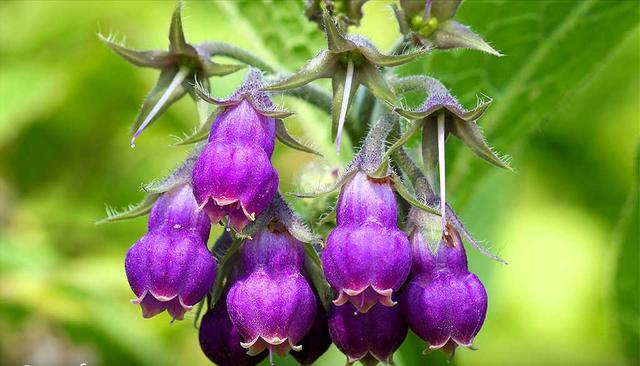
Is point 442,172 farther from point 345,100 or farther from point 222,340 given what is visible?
point 222,340

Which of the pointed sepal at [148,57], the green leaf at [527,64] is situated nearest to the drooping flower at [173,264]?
the pointed sepal at [148,57]

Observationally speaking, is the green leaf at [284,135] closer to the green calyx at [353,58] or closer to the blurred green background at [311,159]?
the green calyx at [353,58]

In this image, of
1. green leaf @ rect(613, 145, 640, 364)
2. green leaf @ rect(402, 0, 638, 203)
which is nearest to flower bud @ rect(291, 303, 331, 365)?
green leaf @ rect(402, 0, 638, 203)

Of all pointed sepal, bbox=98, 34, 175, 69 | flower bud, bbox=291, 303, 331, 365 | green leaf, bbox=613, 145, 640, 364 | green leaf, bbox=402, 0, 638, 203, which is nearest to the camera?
flower bud, bbox=291, 303, 331, 365

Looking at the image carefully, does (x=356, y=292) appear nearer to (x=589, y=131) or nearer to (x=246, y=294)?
(x=246, y=294)

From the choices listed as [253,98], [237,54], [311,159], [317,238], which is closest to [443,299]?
[317,238]

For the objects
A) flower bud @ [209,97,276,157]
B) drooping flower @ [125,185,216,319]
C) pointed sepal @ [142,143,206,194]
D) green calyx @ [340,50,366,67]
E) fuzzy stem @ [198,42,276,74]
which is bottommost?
drooping flower @ [125,185,216,319]

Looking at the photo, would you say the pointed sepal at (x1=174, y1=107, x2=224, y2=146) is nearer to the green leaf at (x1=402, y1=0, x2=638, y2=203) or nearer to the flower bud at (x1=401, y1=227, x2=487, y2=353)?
the flower bud at (x1=401, y1=227, x2=487, y2=353)
